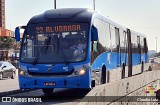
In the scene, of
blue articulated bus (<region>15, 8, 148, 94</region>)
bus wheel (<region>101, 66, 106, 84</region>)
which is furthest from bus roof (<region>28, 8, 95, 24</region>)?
bus wheel (<region>101, 66, 106, 84</region>)

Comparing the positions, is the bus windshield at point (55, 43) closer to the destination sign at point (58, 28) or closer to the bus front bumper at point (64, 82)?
the destination sign at point (58, 28)

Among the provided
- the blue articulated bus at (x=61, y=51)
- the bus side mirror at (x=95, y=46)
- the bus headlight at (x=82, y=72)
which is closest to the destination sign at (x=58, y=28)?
the blue articulated bus at (x=61, y=51)

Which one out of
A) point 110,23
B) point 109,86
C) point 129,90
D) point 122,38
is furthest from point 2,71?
point 109,86

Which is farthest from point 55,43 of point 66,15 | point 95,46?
point 95,46

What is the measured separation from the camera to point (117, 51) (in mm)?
22156

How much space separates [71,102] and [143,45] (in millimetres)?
23346

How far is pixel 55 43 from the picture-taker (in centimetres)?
1541

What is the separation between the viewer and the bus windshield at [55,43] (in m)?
15.2

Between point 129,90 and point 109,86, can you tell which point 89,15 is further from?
point 109,86

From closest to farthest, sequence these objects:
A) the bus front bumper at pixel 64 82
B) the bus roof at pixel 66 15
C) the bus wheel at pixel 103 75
Answer: the bus front bumper at pixel 64 82, the bus roof at pixel 66 15, the bus wheel at pixel 103 75

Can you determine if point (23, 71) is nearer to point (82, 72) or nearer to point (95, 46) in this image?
point (82, 72)

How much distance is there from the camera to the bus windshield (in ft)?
49.7

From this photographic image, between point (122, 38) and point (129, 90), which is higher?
point (122, 38)

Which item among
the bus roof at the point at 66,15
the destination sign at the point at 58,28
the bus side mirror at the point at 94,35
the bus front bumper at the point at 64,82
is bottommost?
the bus front bumper at the point at 64,82
